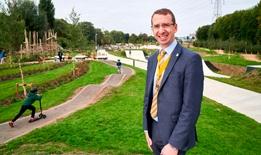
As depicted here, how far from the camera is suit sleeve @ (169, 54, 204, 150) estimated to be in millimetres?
3395

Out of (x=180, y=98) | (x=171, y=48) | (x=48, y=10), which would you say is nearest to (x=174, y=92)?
(x=180, y=98)

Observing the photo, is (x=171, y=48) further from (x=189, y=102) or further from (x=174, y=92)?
(x=189, y=102)

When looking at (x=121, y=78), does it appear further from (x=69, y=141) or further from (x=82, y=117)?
(x=69, y=141)

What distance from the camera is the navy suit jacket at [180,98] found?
3.40 metres

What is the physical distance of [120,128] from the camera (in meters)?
10.7

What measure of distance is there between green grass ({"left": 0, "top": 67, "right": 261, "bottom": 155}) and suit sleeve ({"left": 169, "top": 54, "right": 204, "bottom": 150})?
485 centimetres

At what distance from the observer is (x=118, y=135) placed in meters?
9.88

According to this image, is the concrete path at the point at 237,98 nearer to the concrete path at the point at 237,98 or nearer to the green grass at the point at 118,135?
the concrete path at the point at 237,98

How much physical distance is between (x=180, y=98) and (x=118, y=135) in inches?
259

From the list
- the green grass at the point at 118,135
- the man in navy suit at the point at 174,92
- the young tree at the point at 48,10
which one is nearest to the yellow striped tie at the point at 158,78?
the man in navy suit at the point at 174,92

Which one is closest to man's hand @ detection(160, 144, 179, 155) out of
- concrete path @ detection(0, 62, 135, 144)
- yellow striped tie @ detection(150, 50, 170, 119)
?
yellow striped tie @ detection(150, 50, 170, 119)

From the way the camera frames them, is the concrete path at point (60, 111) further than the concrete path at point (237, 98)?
No

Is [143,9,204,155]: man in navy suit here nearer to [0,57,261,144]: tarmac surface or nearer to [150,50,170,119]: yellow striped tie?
[150,50,170,119]: yellow striped tie

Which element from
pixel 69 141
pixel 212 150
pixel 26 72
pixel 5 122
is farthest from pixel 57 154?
pixel 26 72
